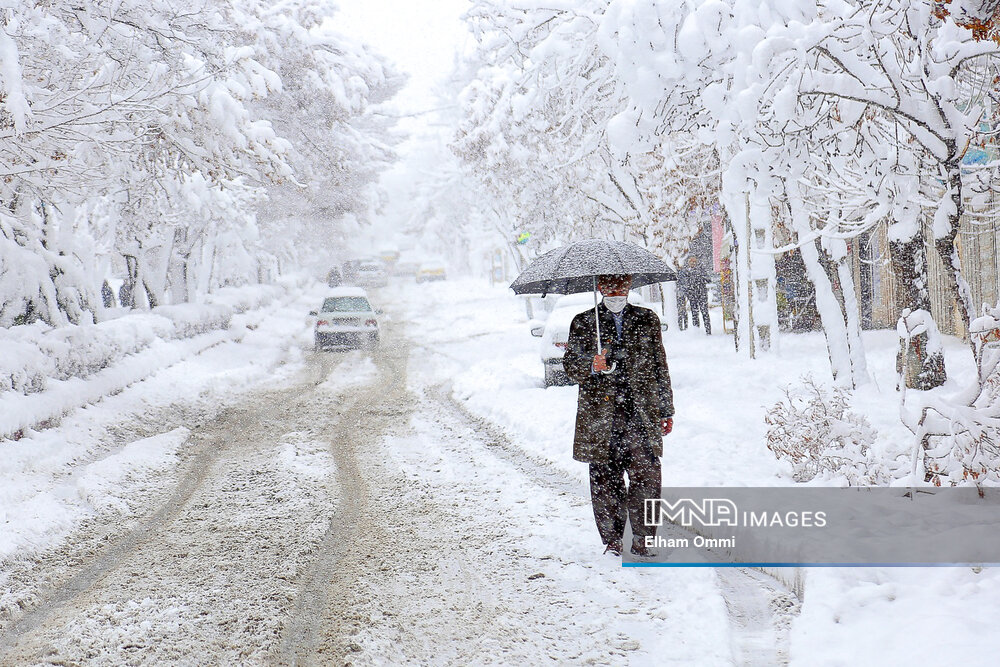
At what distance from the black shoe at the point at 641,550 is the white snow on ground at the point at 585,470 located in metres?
0.21

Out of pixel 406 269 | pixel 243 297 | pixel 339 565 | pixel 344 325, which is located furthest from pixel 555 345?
A: pixel 406 269

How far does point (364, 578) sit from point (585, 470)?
2991mm

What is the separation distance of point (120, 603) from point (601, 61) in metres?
8.72

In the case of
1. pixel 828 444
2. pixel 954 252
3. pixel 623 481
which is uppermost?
pixel 954 252

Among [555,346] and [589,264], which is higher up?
[589,264]

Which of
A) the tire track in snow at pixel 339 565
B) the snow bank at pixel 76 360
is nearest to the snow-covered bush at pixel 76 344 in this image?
the snow bank at pixel 76 360

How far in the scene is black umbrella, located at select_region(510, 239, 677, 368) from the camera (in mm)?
5023

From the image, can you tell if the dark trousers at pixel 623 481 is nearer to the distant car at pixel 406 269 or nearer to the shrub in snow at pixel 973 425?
the shrub in snow at pixel 973 425

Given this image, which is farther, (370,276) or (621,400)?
(370,276)

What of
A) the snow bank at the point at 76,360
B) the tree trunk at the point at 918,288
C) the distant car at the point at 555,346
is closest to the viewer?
the tree trunk at the point at 918,288

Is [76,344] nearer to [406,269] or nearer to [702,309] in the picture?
[702,309]

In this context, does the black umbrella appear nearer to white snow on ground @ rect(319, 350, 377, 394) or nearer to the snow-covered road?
the snow-covered road

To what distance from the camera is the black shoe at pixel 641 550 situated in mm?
5004

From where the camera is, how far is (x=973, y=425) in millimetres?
4742
